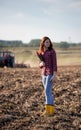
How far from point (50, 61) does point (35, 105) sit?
2.18 metres

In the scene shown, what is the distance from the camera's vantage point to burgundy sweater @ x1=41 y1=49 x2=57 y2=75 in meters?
9.35

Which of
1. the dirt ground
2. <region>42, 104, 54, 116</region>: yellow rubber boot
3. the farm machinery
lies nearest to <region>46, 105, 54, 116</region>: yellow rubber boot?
<region>42, 104, 54, 116</region>: yellow rubber boot

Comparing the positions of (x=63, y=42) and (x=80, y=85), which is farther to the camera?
(x=63, y=42)

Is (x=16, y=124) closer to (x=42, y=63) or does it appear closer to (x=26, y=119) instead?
(x=26, y=119)

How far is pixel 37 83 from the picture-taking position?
14492 mm

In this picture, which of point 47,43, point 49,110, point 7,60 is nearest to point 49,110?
point 49,110

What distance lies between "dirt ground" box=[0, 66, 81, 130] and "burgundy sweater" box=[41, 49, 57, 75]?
1.21 m

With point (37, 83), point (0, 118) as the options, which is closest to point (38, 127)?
point (0, 118)

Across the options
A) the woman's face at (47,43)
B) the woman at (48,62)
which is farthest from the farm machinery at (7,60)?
the woman's face at (47,43)

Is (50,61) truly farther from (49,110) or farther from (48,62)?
(49,110)

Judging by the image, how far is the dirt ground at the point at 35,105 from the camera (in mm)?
8953

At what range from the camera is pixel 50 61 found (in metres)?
9.41

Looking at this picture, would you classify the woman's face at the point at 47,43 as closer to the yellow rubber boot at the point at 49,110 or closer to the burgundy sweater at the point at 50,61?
the burgundy sweater at the point at 50,61

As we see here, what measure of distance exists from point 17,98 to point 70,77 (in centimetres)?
456
